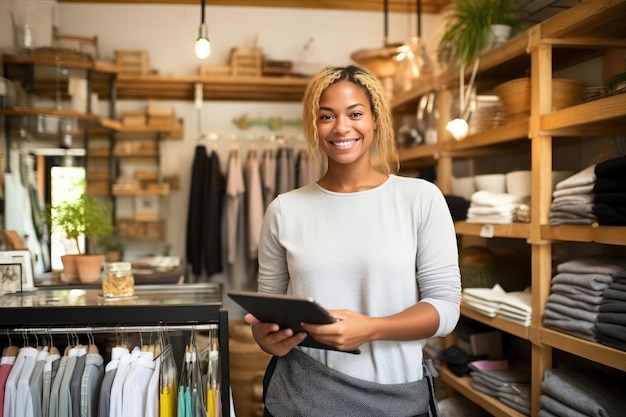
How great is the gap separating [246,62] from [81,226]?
93.6 inches

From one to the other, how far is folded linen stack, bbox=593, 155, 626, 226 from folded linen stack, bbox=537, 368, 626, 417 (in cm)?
55

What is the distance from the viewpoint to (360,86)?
56.8 inches

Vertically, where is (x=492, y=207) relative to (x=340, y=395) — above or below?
above

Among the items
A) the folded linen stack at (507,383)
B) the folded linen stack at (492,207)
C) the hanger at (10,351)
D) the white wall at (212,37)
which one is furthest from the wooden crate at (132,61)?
the folded linen stack at (507,383)

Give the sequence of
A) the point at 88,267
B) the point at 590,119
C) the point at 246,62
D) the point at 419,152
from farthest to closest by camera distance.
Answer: the point at 246,62
the point at 419,152
the point at 88,267
the point at 590,119

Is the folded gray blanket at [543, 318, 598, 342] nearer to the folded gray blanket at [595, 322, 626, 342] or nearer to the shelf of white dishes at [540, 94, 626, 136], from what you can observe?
the folded gray blanket at [595, 322, 626, 342]

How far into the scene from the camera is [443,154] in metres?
3.19

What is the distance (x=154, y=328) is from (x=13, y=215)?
1.98 meters

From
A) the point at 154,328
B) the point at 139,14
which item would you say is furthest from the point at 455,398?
the point at 139,14

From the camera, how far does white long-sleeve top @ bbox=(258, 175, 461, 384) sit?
54.3 inches

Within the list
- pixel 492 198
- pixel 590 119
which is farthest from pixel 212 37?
pixel 590 119

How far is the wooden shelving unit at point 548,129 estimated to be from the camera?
1.87m

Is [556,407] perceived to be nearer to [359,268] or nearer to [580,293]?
[580,293]

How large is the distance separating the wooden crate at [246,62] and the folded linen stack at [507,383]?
2.78 m
